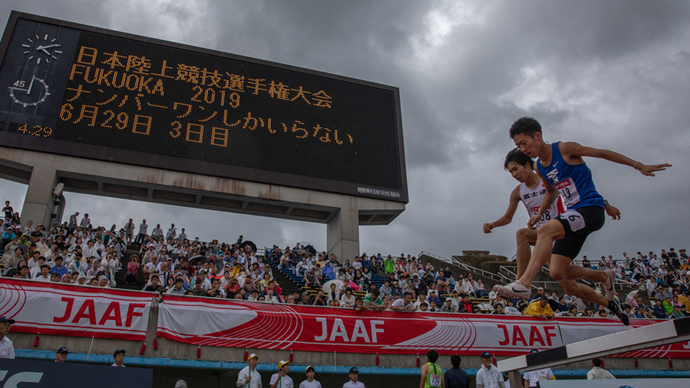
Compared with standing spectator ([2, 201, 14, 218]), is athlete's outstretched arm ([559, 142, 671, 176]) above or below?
below

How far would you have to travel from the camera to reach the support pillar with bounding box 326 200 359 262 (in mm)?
19314

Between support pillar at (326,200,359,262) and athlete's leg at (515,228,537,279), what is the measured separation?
47.4 ft

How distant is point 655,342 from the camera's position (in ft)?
12.5

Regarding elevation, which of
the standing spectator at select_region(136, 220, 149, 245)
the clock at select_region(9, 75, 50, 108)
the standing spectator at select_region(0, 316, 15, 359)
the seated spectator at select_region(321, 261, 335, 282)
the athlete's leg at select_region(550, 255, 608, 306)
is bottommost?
the standing spectator at select_region(0, 316, 15, 359)

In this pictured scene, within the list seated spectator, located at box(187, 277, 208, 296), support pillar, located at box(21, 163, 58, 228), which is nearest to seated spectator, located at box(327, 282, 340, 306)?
seated spectator, located at box(187, 277, 208, 296)

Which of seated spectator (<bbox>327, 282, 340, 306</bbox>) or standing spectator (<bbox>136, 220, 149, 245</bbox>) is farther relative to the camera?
standing spectator (<bbox>136, 220, 149, 245</bbox>)

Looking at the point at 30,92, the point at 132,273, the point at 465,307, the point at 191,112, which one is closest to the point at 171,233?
the point at 191,112

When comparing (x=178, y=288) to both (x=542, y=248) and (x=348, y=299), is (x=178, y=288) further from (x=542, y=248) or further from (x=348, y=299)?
(x=542, y=248)

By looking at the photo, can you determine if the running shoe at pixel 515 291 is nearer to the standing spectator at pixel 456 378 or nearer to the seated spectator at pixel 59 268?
the standing spectator at pixel 456 378

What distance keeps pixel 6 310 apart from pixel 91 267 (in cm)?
353

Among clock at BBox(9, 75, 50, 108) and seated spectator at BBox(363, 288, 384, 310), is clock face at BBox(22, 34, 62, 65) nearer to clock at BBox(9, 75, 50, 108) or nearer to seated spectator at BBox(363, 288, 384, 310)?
clock at BBox(9, 75, 50, 108)

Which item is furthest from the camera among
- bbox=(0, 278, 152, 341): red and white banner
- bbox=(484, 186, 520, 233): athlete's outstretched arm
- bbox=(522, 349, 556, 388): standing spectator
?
bbox=(522, 349, 556, 388): standing spectator

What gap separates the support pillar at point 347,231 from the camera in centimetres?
1931

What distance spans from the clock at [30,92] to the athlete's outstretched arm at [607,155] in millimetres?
17204
